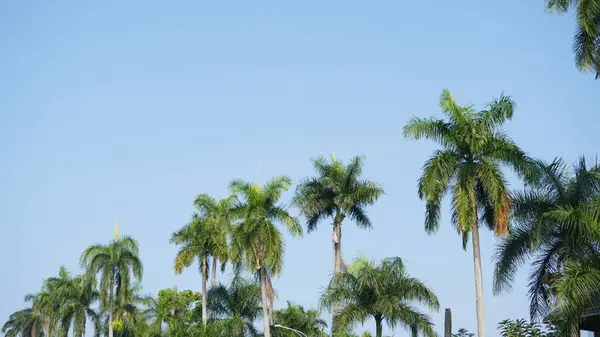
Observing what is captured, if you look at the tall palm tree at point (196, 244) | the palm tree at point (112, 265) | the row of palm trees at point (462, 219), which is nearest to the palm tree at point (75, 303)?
the palm tree at point (112, 265)

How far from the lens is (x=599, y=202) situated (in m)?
31.4

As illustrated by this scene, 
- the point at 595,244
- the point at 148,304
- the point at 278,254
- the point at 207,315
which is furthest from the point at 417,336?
the point at 148,304

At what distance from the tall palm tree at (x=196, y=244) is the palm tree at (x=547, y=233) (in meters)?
32.9

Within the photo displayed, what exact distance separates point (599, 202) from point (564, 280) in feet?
10.4

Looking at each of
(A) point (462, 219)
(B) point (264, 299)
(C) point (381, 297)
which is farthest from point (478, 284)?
(B) point (264, 299)

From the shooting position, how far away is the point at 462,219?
38875 mm

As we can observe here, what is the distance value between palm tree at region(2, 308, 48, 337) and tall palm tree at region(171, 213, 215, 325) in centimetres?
4850

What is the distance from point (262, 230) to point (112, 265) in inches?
946

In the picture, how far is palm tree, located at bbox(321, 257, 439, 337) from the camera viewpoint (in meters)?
48.5

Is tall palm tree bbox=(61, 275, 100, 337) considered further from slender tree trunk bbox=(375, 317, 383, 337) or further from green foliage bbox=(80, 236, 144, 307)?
slender tree trunk bbox=(375, 317, 383, 337)

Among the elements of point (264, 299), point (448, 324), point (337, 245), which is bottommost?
point (448, 324)

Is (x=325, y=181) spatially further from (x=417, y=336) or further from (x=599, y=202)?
(x=599, y=202)

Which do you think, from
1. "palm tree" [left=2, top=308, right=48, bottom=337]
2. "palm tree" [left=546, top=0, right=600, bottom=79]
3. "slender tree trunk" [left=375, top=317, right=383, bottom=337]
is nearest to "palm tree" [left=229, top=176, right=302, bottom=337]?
"slender tree trunk" [left=375, top=317, right=383, bottom=337]

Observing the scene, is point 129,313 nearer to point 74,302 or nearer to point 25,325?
point 74,302
